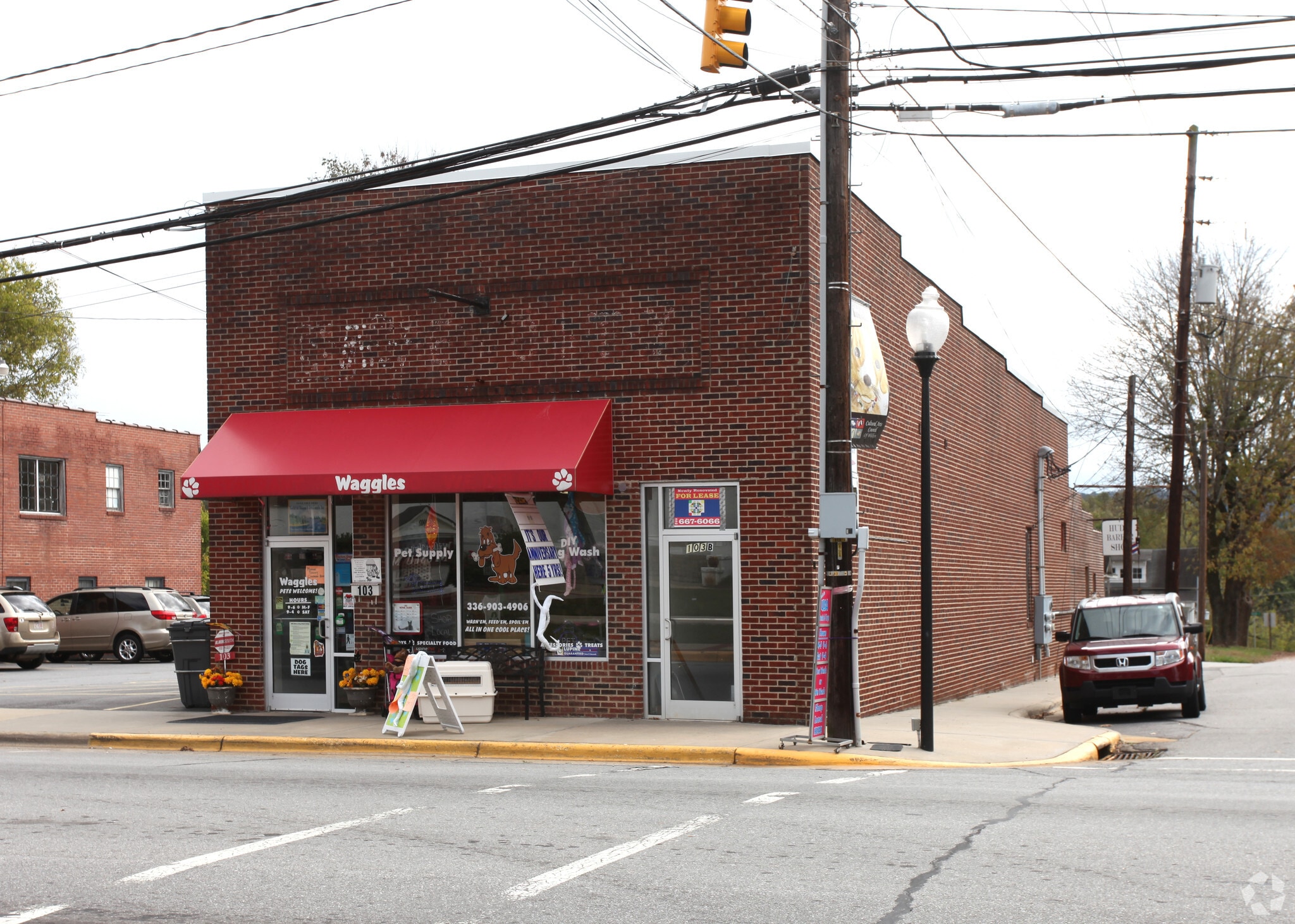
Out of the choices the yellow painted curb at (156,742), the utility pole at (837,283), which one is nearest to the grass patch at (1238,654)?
the utility pole at (837,283)

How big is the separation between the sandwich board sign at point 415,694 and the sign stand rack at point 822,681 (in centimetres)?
364

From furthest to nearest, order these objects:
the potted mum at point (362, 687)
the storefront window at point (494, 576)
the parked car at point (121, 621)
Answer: the parked car at point (121, 621) → the potted mum at point (362, 687) → the storefront window at point (494, 576)

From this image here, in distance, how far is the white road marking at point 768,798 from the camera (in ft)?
31.9

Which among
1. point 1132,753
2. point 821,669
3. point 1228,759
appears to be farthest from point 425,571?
point 1228,759

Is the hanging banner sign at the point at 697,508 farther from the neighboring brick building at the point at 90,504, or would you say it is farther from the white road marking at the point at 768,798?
the neighboring brick building at the point at 90,504

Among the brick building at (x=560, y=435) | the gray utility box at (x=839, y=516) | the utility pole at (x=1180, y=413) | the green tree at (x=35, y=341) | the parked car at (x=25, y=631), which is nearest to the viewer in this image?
the gray utility box at (x=839, y=516)

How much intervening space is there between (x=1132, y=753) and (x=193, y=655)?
1160 centimetres

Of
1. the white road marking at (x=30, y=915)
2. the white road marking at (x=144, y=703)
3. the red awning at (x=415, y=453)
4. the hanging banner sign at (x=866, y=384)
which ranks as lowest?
the white road marking at (x=144, y=703)

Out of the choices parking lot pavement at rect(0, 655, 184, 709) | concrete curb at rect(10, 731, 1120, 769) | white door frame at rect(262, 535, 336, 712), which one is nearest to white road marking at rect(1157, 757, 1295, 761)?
concrete curb at rect(10, 731, 1120, 769)

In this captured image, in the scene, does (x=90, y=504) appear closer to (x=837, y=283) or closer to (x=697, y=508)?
(x=697, y=508)

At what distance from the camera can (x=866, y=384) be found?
52.5 feet

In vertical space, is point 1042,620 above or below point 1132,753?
above

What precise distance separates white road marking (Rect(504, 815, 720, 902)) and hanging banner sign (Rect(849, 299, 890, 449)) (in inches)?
301

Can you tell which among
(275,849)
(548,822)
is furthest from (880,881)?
(275,849)
